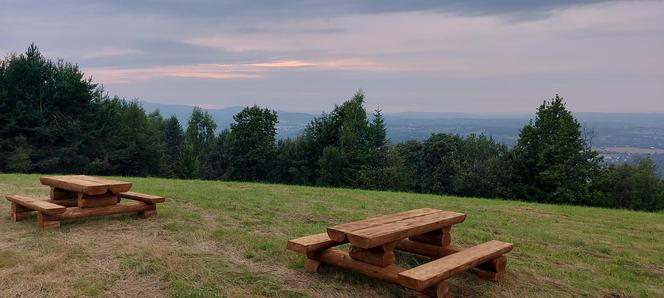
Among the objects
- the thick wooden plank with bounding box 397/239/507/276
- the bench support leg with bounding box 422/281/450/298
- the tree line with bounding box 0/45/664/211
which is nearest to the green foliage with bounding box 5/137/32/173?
the tree line with bounding box 0/45/664/211

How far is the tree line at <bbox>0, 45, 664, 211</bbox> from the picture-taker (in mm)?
28266

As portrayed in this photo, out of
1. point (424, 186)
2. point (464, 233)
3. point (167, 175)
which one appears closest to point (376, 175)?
point (424, 186)

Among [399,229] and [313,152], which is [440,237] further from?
[313,152]

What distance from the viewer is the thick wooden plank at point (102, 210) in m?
6.75

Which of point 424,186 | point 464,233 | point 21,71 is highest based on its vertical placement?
point 21,71

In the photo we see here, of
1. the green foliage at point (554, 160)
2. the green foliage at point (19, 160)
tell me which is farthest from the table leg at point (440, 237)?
the green foliage at point (19, 160)

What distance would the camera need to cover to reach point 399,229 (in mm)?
4566

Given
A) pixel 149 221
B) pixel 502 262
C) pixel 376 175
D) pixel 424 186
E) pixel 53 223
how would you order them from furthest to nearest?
pixel 424 186
pixel 376 175
pixel 149 221
pixel 53 223
pixel 502 262

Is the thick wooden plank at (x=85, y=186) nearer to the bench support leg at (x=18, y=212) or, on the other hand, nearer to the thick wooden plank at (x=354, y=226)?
the bench support leg at (x=18, y=212)

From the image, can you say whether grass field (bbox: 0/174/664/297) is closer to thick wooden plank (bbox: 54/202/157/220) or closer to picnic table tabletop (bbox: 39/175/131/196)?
thick wooden plank (bbox: 54/202/157/220)

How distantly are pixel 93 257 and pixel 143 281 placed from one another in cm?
116

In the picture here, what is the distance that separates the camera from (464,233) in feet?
24.9

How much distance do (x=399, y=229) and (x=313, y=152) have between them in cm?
3951

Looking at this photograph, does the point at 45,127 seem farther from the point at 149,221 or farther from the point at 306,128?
the point at 149,221
